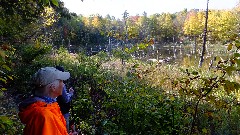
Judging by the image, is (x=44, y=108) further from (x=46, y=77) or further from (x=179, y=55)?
(x=179, y=55)

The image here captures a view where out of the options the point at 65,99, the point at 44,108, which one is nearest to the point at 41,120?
the point at 44,108

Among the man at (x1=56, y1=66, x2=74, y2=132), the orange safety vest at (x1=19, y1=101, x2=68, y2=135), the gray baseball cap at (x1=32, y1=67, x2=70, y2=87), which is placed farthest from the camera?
the man at (x1=56, y1=66, x2=74, y2=132)

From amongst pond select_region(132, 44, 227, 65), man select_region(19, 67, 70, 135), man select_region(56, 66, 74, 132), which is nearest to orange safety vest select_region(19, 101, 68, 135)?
man select_region(19, 67, 70, 135)

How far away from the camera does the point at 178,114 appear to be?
17.9 ft

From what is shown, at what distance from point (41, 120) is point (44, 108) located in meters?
0.11

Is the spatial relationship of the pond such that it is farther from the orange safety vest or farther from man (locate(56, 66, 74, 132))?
the orange safety vest

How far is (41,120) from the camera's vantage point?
222cm

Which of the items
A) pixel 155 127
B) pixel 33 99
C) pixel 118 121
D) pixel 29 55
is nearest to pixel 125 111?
pixel 118 121

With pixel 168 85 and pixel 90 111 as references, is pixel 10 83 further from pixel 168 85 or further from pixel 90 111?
pixel 168 85

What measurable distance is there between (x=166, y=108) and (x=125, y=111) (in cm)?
93

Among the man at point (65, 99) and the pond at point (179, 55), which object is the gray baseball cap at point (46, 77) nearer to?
the man at point (65, 99)

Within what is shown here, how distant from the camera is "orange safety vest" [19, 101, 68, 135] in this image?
222 centimetres

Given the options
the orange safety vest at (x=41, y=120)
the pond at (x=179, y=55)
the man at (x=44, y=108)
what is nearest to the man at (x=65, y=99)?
the man at (x=44, y=108)

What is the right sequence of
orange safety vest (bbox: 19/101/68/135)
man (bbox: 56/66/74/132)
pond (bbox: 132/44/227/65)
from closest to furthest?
orange safety vest (bbox: 19/101/68/135)
man (bbox: 56/66/74/132)
pond (bbox: 132/44/227/65)
